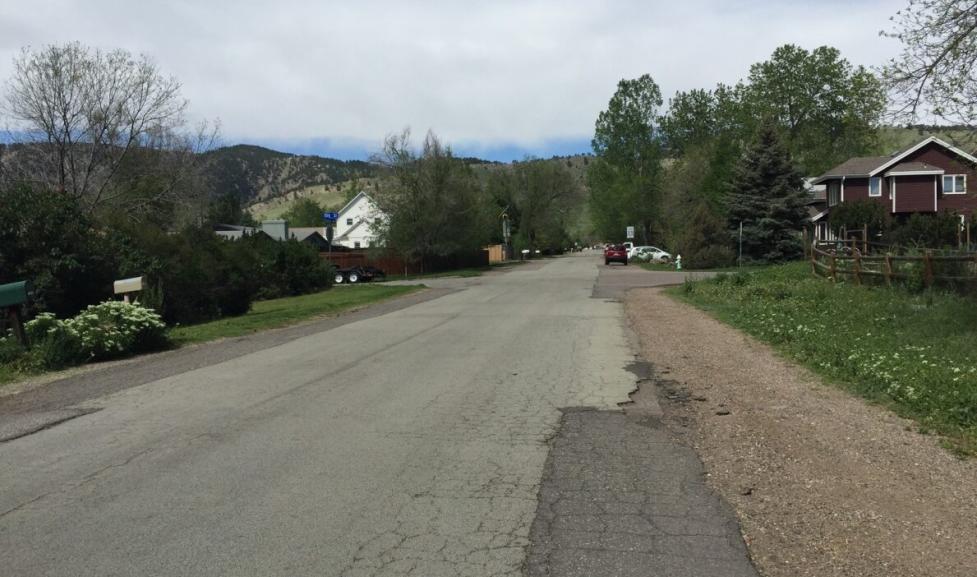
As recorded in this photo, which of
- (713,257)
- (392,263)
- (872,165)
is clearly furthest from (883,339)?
(872,165)

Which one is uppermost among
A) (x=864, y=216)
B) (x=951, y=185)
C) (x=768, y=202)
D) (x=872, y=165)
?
(x=872, y=165)

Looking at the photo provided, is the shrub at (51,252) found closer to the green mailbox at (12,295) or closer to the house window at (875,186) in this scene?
the green mailbox at (12,295)

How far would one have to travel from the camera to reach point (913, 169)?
166 ft

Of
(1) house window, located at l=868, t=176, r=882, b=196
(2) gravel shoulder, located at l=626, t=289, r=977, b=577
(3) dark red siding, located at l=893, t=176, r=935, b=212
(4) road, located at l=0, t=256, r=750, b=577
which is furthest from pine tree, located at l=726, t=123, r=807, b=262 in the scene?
(4) road, located at l=0, t=256, r=750, b=577

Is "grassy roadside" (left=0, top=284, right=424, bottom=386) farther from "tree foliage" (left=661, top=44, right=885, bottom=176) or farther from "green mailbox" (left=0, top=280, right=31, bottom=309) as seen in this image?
"tree foliage" (left=661, top=44, right=885, bottom=176)

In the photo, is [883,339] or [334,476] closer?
[334,476]

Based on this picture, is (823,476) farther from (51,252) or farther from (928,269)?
(51,252)

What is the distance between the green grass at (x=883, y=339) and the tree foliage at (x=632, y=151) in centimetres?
6099

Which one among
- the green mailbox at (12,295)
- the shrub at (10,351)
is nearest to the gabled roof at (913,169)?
the green mailbox at (12,295)

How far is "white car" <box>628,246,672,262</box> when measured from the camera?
194 feet

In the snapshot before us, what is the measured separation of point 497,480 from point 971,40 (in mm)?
12347

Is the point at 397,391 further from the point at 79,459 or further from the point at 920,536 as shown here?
the point at 920,536

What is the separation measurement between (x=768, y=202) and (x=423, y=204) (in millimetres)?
24218

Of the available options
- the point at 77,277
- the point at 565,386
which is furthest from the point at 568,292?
the point at 565,386
